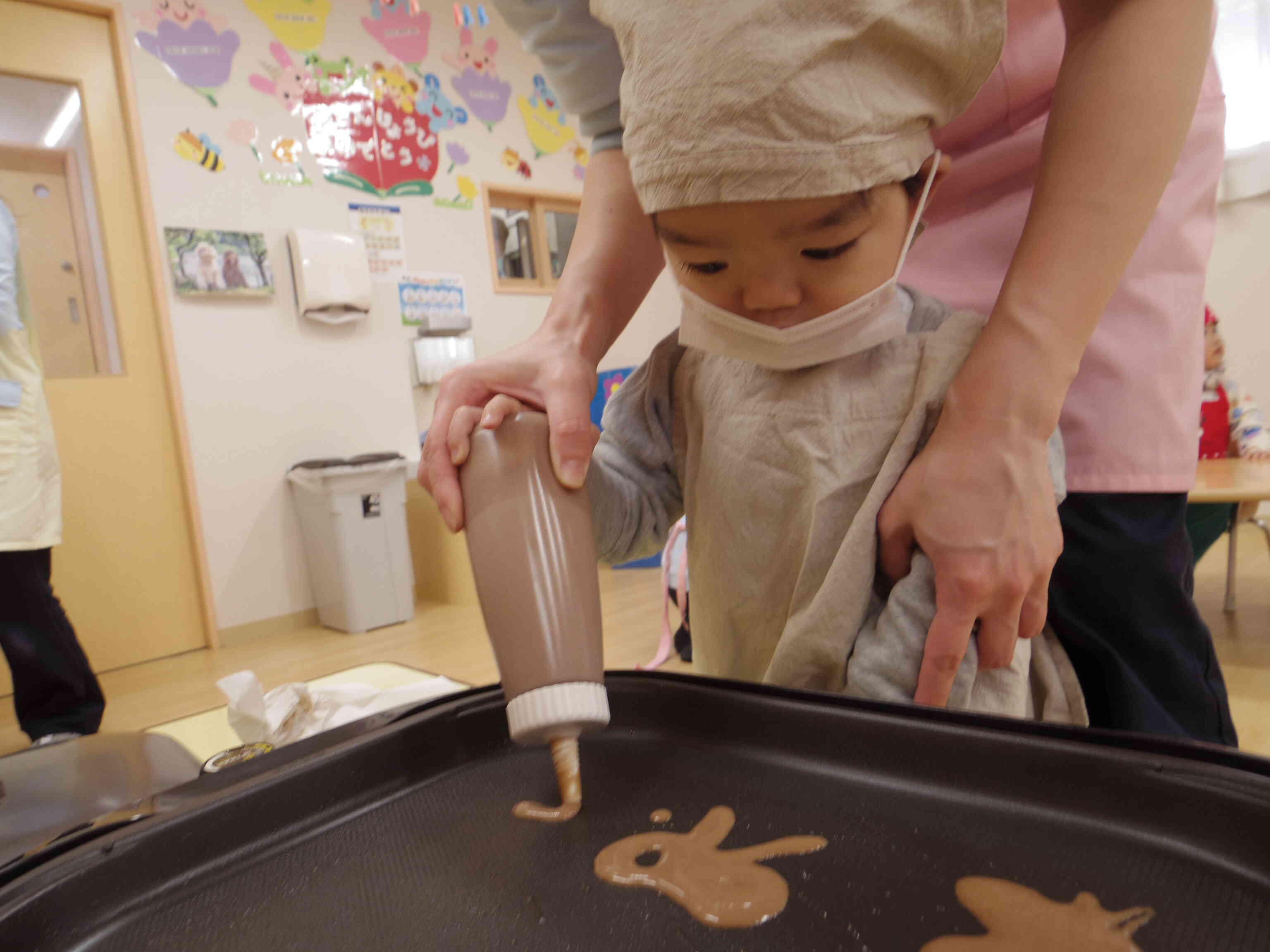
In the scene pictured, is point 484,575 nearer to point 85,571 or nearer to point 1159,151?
point 1159,151

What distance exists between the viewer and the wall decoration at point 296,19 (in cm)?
232

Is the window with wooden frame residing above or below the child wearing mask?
above

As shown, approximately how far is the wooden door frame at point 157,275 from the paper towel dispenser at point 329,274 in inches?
13.2

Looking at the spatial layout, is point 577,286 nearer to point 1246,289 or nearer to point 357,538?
point 357,538

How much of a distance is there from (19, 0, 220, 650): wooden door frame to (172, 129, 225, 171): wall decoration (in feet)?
0.30

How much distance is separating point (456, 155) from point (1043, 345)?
261cm

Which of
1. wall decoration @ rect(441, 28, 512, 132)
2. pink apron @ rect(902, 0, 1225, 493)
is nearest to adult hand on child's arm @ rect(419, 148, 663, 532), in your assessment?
pink apron @ rect(902, 0, 1225, 493)

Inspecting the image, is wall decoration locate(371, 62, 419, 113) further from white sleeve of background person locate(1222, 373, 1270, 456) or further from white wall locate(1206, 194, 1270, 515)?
white wall locate(1206, 194, 1270, 515)

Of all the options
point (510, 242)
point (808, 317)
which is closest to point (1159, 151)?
point (808, 317)

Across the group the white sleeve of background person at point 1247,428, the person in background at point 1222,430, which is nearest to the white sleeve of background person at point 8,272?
the person in background at point 1222,430

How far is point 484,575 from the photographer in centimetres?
46

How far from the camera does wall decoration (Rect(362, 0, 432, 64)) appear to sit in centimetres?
253

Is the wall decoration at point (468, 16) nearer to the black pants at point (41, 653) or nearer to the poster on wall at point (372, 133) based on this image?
the poster on wall at point (372, 133)

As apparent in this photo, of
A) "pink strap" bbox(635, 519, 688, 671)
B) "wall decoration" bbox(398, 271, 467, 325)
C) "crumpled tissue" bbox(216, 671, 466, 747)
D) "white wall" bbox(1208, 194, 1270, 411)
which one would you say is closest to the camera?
"crumpled tissue" bbox(216, 671, 466, 747)
